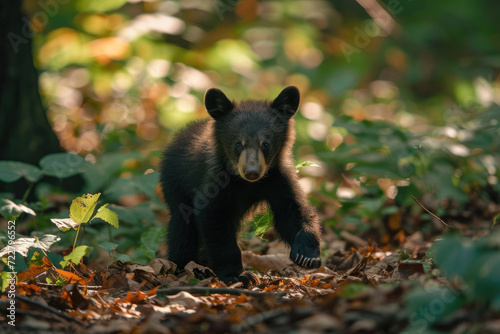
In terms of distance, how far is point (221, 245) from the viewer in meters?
5.41

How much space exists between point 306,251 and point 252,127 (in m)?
1.43

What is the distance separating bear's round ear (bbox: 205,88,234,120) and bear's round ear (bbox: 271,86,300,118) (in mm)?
510

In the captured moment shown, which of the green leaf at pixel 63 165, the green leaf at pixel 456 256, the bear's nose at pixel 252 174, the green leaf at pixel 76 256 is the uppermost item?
the green leaf at pixel 456 256

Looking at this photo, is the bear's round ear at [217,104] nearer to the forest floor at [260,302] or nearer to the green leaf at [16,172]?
the forest floor at [260,302]

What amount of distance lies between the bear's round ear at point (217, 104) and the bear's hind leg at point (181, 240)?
→ 3.95 ft

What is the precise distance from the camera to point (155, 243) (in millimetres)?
6414

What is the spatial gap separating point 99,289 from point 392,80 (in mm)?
14510

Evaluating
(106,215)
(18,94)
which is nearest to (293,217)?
(106,215)

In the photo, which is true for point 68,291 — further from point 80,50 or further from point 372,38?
point 372,38

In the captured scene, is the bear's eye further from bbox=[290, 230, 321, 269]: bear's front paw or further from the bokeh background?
the bokeh background

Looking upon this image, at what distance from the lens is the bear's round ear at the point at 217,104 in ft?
19.2

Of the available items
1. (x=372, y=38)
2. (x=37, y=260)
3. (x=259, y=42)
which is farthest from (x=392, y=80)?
(x=37, y=260)

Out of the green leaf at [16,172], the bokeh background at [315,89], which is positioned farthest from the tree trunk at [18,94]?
the green leaf at [16,172]

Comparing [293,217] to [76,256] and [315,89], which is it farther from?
[315,89]
